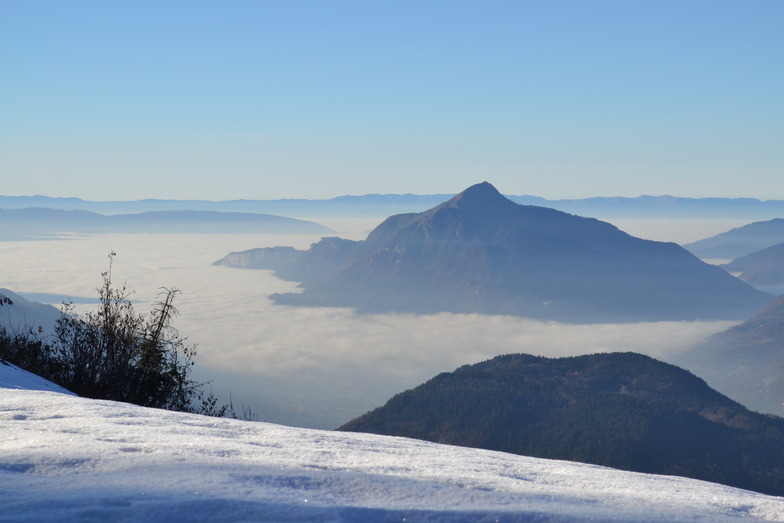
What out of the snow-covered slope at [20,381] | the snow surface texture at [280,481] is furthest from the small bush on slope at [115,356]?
the snow surface texture at [280,481]

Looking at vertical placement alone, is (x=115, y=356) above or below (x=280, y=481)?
below

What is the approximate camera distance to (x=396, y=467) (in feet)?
18.4

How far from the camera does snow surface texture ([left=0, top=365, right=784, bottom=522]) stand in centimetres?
383

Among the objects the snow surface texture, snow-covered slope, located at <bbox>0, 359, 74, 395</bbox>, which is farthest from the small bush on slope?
the snow surface texture

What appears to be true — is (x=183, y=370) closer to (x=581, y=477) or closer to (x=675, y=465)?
(x=581, y=477)

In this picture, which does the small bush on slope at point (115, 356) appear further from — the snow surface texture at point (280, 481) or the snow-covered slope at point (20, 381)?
the snow surface texture at point (280, 481)

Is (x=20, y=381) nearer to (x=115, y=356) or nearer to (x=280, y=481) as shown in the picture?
(x=115, y=356)

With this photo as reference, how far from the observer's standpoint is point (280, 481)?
4.53 metres

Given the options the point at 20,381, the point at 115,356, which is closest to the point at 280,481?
the point at 20,381

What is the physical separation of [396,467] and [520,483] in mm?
1008

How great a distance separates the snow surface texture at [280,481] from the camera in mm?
3832

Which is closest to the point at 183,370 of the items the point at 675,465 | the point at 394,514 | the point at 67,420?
the point at 67,420

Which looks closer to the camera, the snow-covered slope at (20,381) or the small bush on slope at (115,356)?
the snow-covered slope at (20,381)

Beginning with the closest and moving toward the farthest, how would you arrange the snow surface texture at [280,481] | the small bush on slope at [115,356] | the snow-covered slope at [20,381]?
1. the snow surface texture at [280,481]
2. the snow-covered slope at [20,381]
3. the small bush on slope at [115,356]
